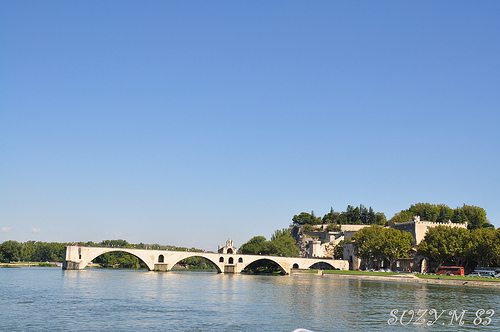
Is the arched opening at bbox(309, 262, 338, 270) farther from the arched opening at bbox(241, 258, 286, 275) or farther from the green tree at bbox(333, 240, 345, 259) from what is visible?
the arched opening at bbox(241, 258, 286, 275)

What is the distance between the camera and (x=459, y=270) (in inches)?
2849

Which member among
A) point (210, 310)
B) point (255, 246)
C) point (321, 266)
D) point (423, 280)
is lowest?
point (321, 266)

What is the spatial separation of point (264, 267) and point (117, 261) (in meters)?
35.3

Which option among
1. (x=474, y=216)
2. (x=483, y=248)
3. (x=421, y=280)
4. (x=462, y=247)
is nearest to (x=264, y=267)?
(x=462, y=247)

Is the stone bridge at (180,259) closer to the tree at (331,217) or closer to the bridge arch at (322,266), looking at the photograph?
the bridge arch at (322,266)

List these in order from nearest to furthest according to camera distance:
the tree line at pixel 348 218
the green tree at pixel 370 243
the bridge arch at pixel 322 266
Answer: the green tree at pixel 370 243, the bridge arch at pixel 322 266, the tree line at pixel 348 218

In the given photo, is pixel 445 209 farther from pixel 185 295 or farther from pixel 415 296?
pixel 185 295

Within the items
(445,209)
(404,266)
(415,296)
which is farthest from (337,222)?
(415,296)

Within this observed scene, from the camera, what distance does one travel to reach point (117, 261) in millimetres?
111750

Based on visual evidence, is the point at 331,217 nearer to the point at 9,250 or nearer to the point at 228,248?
the point at 228,248

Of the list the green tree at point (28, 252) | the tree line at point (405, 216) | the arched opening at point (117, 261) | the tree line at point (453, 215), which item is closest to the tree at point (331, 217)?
the tree line at point (405, 216)

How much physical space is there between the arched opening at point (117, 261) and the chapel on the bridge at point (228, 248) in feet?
71.9

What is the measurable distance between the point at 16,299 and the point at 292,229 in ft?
358

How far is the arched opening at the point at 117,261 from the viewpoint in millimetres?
109312
